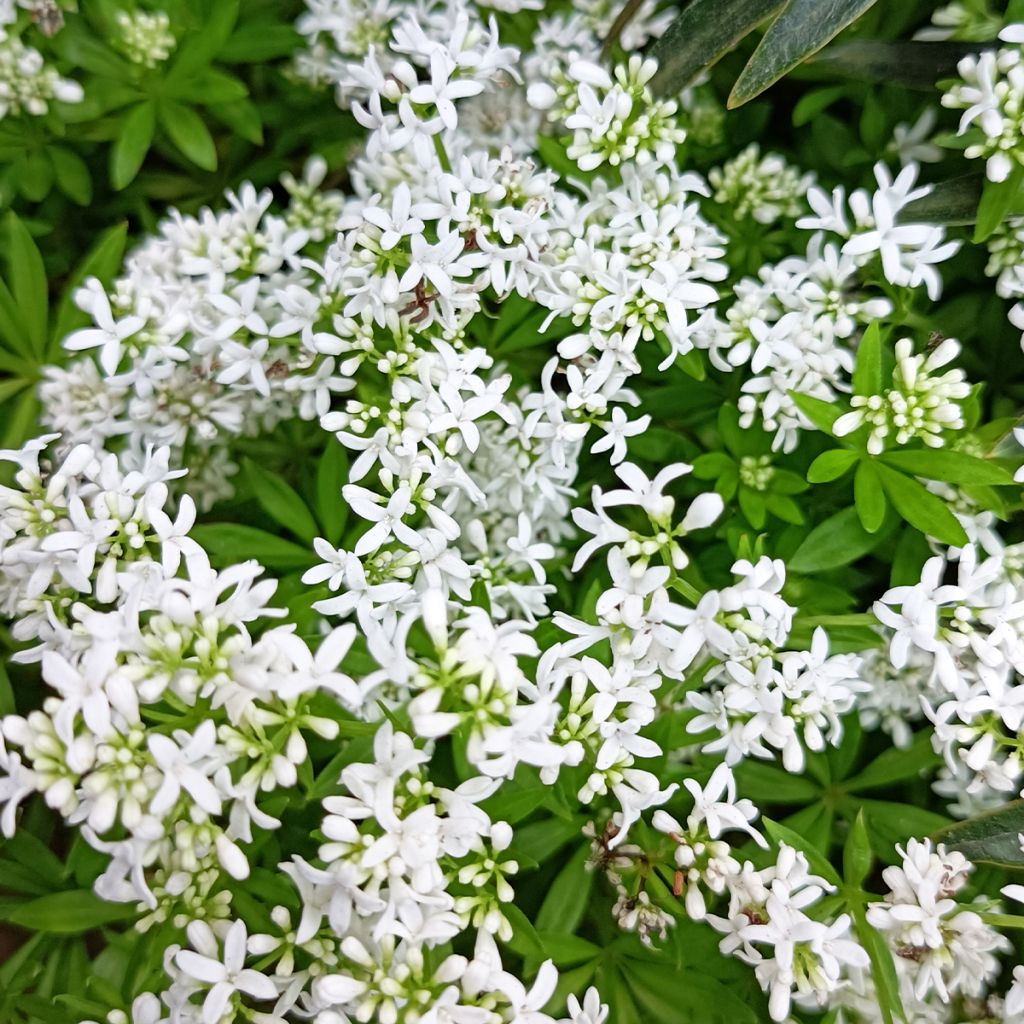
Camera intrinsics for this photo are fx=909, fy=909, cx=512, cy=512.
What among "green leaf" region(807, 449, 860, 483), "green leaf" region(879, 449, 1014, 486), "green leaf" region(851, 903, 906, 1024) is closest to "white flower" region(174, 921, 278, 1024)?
"green leaf" region(851, 903, 906, 1024)

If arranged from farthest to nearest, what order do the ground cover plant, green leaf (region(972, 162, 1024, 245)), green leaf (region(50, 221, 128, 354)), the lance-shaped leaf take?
green leaf (region(50, 221, 128, 354)) → the lance-shaped leaf → green leaf (region(972, 162, 1024, 245)) → the ground cover plant

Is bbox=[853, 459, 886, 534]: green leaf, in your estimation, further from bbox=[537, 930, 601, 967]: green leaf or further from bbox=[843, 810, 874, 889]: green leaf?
bbox=[537, 930, 601, 967]: green leaf

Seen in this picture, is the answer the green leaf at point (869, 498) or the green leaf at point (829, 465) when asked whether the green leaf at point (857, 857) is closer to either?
the green leaf at point (869, 498)

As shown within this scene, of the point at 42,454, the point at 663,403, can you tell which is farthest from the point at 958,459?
the point at 42,454

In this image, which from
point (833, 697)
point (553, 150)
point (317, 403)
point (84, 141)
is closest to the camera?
point (833, 697)

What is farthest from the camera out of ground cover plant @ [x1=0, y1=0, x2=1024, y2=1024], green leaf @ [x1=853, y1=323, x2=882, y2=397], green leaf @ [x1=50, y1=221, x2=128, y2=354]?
green leaf @ [x1=50, y1=221, x2=128, y2=354]

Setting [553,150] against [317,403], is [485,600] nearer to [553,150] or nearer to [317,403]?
[317,403]
